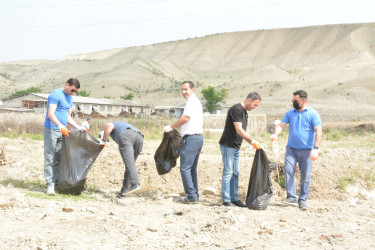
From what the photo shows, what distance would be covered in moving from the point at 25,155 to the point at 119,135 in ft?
15.3

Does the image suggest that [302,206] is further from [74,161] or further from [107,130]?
[74,161]

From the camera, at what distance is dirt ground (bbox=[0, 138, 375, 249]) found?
177 inches

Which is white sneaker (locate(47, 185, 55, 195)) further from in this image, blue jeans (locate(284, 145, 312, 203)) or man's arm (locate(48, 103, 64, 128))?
blue jeans (locate(284, 145, 312, 203))

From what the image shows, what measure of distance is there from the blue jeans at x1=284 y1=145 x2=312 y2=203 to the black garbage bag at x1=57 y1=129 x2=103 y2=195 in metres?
2.87

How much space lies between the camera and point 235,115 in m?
6.09

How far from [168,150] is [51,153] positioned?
5.75 feet

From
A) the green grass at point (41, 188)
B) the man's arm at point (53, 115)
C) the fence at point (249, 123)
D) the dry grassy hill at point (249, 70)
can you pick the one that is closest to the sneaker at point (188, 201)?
the green grass at point (41, 188)

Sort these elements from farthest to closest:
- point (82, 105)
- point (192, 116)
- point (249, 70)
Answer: point (249, 70) < point (82, 105) < point (192, 116)

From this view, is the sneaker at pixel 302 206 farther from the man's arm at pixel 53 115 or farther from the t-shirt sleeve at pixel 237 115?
the man's arm at pixel 53 115

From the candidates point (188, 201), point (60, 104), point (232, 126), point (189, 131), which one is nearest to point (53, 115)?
point (60, 104)

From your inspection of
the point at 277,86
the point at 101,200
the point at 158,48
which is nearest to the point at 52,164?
the point at 101,200

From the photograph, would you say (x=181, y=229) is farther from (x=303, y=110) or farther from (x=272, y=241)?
(x=303, y=110)

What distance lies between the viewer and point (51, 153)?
659 cm

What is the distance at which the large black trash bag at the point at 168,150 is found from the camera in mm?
6645
